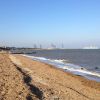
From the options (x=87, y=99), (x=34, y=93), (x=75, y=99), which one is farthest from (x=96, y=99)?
(x=34, y=93)

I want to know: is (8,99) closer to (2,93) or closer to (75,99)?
(2,93)

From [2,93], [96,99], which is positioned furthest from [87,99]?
[2,93]

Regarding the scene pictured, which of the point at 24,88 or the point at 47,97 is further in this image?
the point at 24,88

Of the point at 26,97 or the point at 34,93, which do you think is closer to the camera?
the point at 26,97

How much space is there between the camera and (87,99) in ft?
55.8

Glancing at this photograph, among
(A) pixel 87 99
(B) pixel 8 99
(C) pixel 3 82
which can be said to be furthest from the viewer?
(C) pixel 3 82

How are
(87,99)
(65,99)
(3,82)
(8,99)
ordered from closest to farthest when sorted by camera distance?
(8,99) < (65,99) < (87,99) < (3,82)

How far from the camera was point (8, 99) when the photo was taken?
14.1 metres

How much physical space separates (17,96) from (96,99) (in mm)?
5494

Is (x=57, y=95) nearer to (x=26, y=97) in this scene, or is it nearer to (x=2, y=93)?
(x=26, y=97)

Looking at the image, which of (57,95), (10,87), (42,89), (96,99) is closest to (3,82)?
(10,87)

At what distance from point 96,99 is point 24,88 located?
4497mm

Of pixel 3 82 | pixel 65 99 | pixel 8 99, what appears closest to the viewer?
pixel 8 99

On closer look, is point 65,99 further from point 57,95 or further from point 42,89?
point 42,89
